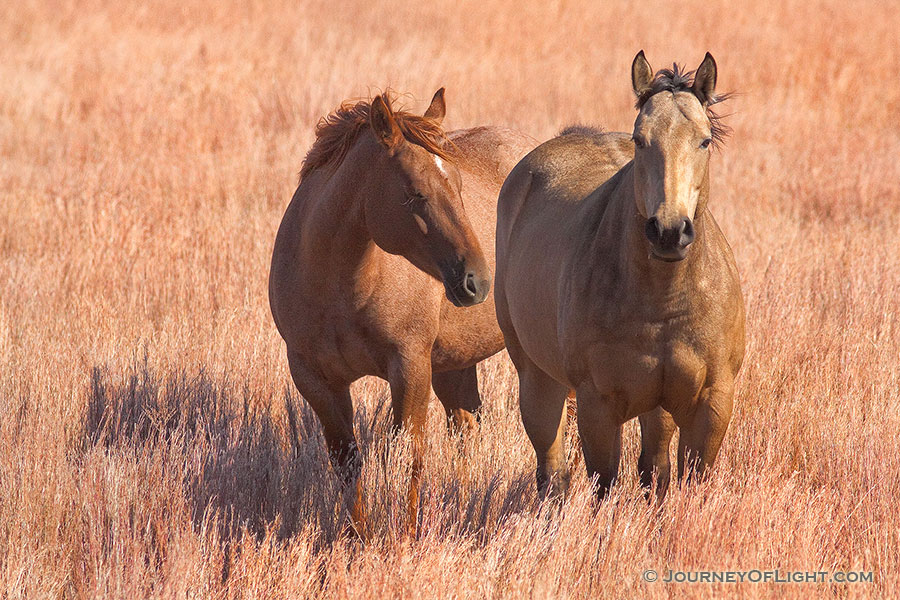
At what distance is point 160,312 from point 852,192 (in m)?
6.15

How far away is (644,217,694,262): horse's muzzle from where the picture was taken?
3117mm

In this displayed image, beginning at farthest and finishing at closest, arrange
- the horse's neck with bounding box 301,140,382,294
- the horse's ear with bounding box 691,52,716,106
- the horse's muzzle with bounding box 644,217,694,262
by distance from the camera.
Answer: the horse's neck with bounding box 301,140,382,294 → the horse's ear with bounding box 691,52,716,106 → the horse's muzzle with bounding box 644,217,694,262

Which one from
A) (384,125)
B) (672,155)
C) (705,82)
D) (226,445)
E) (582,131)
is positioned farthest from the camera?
(582,131)

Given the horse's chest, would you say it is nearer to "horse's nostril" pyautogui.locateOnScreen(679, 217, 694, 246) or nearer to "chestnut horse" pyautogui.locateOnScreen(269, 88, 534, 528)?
"horse's nostril" pyautogui.locateOnScreen(679, 217, 694, 246)

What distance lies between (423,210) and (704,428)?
1.34 metres

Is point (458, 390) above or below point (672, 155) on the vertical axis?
below

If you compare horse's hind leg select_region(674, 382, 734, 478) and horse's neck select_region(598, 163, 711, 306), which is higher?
horse's neck select_region(598, 163, 711, 306)

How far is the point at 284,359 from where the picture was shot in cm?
589

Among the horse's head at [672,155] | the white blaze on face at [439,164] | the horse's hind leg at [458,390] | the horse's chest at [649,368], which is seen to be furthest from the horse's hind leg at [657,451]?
the horse's hind leg at [458,390]

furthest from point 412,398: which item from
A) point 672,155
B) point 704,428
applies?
point 672,155

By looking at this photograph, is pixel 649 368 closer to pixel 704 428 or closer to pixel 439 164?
pixel 704 428

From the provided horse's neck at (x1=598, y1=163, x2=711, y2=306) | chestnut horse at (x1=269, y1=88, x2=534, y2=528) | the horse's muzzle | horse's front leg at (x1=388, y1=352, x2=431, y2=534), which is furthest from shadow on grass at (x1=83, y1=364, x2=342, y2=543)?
the horse's muzzle

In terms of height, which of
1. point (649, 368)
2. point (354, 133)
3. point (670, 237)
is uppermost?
point (354, 133)

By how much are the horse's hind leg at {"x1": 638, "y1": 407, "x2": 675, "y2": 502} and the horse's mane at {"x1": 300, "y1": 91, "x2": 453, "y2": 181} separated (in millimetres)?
1361
